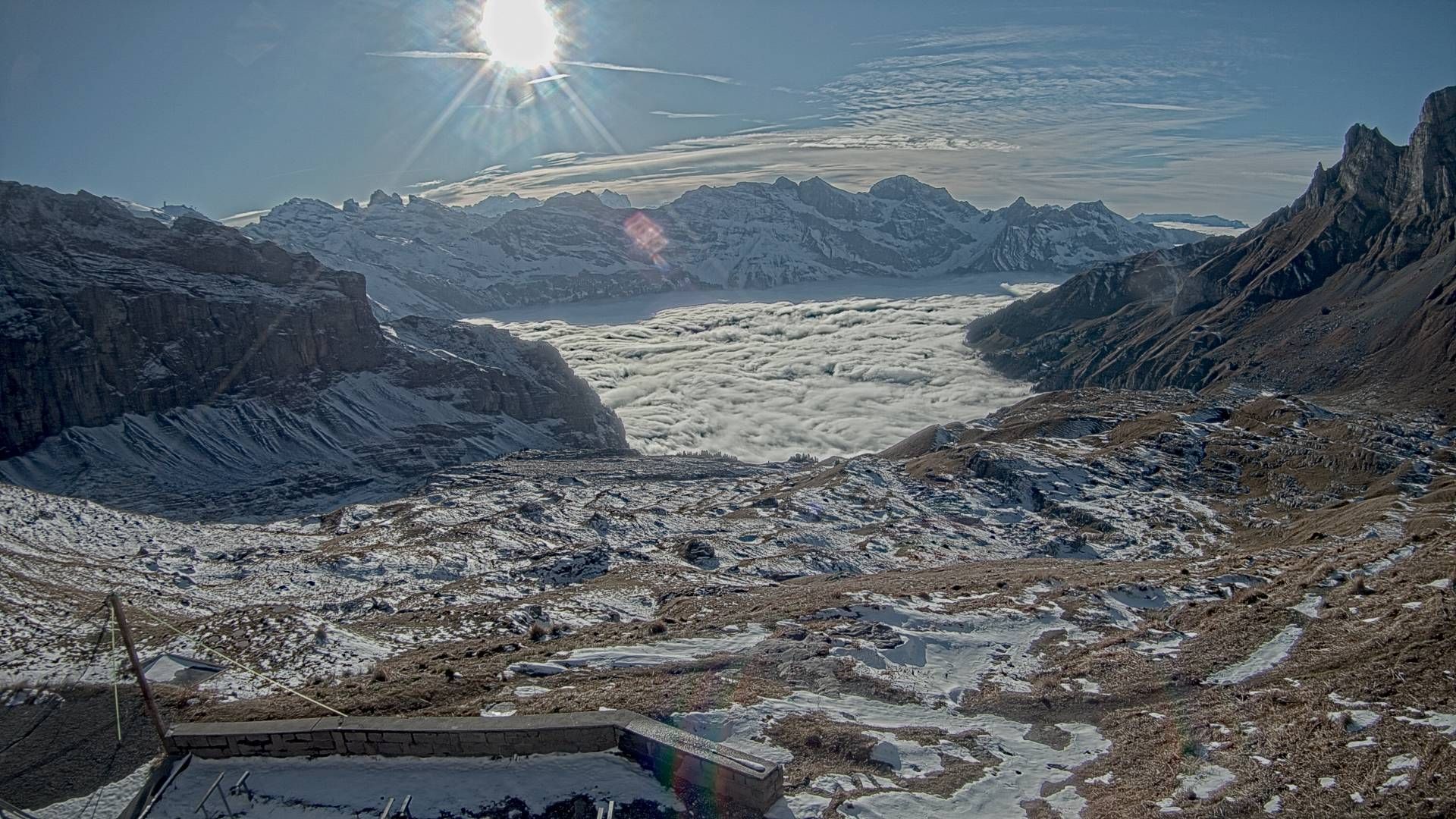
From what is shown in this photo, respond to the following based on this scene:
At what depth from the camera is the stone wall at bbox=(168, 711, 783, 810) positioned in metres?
14.9

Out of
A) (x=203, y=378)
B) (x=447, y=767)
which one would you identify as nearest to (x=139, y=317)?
(x=203, y=378)

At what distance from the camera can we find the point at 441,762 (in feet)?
52.9

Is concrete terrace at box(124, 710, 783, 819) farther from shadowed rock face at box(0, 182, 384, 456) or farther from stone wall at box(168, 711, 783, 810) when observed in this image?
shadowed rock face at box(0, 182, 384, 456)

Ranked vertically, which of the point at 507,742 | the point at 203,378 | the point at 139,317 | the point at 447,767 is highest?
the point at 139,317

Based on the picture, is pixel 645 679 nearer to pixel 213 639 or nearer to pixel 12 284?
pixel 213 639

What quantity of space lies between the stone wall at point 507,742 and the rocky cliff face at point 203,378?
100296 mm

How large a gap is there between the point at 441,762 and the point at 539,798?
95.8 inches

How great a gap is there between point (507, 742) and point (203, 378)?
158534 millimetres

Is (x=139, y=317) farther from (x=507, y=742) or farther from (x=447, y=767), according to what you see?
(x=507, y=742)

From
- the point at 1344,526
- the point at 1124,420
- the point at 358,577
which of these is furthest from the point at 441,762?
the point at 1124,420

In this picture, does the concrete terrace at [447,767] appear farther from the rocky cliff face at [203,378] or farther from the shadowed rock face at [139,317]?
the shadowed rock face at [139,317]

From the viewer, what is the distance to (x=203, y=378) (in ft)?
482

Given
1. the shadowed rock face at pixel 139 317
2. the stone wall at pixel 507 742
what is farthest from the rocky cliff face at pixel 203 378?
the stone wall at pixel 507 742

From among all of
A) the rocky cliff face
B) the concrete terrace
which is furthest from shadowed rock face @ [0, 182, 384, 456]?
the concrete terrace
